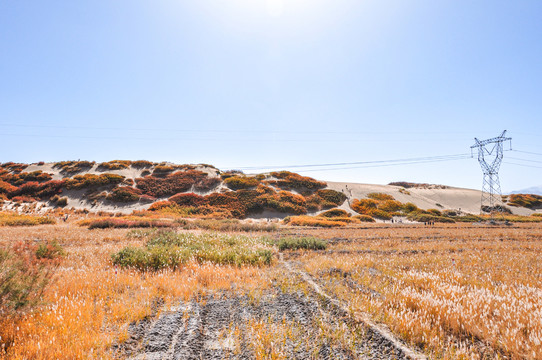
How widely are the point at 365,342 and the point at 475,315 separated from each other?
7.40ft

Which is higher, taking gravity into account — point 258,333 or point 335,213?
point 258,333

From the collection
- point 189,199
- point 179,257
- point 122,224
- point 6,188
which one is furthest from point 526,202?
point 6,188

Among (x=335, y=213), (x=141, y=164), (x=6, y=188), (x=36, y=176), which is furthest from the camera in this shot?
(x=141, y=164)

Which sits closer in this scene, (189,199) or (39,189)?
(189,199)

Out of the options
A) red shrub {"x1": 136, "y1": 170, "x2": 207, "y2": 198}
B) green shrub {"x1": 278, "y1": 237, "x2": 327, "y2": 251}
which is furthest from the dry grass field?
red shrub {"x1": 136, "y1": 170, "x2": 207, "y2": 198}

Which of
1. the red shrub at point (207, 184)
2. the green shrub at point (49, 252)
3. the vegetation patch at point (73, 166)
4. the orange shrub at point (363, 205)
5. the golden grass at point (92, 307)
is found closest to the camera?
the golden grass at point (92, 307)

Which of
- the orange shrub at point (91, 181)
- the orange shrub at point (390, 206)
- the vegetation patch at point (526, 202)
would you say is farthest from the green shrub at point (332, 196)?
the vegetation patch at point (526, 202)

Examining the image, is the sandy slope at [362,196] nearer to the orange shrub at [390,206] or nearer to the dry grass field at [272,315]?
the orange shrub at [390,206]

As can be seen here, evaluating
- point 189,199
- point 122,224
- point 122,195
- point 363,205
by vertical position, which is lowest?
point 122,224

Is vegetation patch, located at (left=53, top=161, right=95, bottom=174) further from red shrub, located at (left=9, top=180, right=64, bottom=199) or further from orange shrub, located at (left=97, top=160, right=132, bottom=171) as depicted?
red shrub, located at (left=9, top=180, right=64, bottom=199)

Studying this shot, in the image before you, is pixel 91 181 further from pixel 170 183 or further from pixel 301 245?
pixel 301 245

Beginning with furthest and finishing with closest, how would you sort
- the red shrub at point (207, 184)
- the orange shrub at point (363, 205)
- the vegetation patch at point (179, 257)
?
1. the red shrub at point (207, 184)
2. the orange shrub at point (363, 205)
3. the vegetation patch at point (179, 257)

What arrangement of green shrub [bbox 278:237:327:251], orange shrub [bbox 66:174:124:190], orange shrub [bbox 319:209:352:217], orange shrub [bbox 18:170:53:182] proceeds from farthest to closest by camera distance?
orange shrub [bbox 18:170:53:182], orange shrub [bbox 66:174:124:190], orange shrub [bbox 319:209:352:217], green shrub [bbox 278:237:327:251]

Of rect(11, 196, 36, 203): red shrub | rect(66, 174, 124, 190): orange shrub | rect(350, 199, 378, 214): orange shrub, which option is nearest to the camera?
rect(11, 196, 36, 203): red shrub
